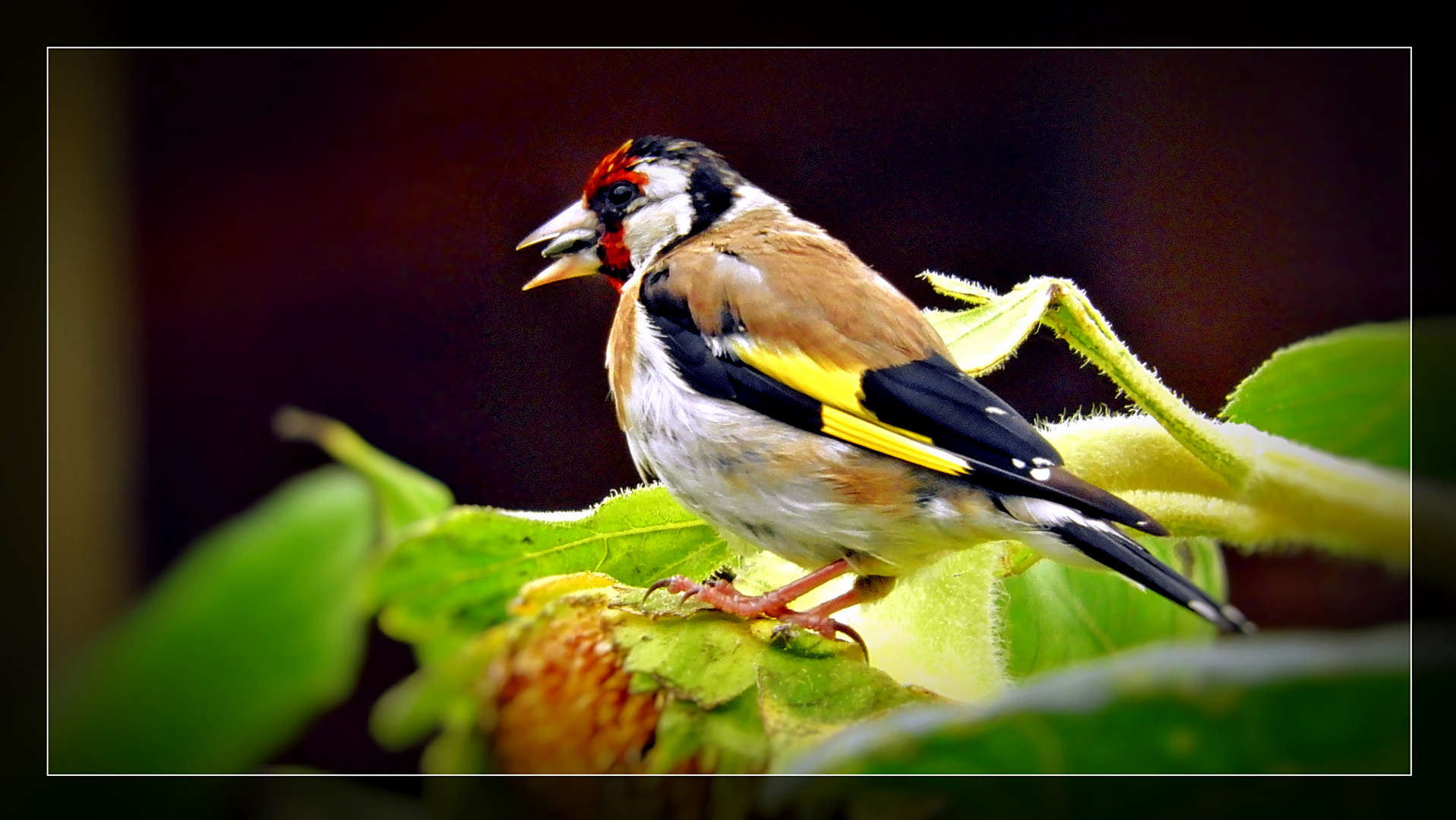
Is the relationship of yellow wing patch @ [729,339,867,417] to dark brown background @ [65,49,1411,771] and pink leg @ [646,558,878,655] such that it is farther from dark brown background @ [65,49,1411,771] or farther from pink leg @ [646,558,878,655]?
dark brown background @ [65,49,1411,771]

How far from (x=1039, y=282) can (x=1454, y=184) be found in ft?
2.64

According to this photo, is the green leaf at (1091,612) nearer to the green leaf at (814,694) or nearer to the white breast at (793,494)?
the white breast at (793,494)

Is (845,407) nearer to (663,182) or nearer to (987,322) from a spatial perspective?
(987,322)

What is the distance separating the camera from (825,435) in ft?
3.78

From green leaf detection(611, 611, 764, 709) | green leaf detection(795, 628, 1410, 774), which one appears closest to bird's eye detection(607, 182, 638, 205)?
green leaf detection(611, 611, 764, 709)

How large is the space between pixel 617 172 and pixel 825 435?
45 cm

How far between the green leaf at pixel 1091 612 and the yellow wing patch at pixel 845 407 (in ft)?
0.51

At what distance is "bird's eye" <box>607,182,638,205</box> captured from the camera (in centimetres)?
137

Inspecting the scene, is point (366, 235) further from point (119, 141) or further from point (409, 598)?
point (409, 598)

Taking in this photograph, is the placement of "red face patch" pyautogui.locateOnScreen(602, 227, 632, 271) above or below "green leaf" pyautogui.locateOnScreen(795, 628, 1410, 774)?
above

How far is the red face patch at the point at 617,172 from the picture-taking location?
1361 millimetres

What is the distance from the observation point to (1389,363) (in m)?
1.09

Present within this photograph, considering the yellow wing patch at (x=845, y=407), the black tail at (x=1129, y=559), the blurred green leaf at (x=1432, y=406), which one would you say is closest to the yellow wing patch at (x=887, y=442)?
the yellow wing patch at (x=845, y=407)
